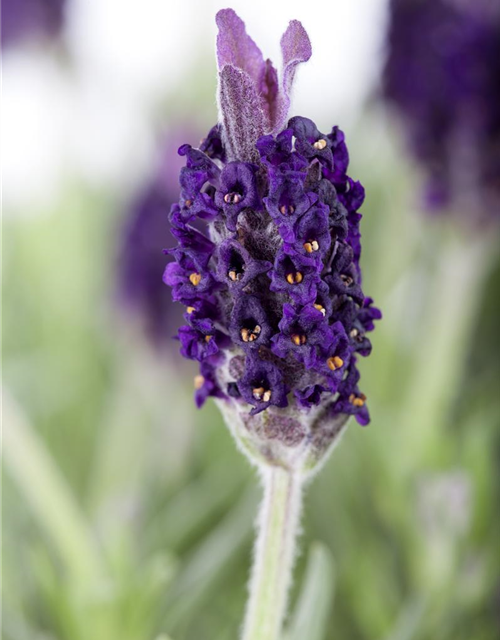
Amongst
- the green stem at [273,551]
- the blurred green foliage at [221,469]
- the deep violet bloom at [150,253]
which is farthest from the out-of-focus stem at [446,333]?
the green stem at [273,551]

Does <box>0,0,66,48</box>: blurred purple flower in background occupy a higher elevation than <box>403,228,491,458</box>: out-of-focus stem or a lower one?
higher

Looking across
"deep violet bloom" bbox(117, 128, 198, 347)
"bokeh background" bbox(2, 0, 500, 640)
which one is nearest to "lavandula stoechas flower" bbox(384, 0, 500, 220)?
"bokeh background" bbox(2, 0, 500, 640)

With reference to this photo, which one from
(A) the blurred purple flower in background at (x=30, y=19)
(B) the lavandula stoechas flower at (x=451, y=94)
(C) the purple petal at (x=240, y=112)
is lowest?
(C) the purple petal at (x=240, y=112)

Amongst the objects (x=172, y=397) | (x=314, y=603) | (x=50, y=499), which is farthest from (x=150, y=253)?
(x=314, y=603)

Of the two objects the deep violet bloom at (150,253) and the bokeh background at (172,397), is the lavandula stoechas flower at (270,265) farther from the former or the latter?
the deep violet bloom at (150,253)

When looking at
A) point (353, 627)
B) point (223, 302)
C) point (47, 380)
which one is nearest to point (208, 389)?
point (223, 302)

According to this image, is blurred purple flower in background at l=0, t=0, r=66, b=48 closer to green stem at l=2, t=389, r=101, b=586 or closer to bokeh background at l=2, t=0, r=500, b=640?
bokeh background at l=2, t=0, r=500, b=640

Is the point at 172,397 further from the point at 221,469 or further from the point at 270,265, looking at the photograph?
the point at 270,265
